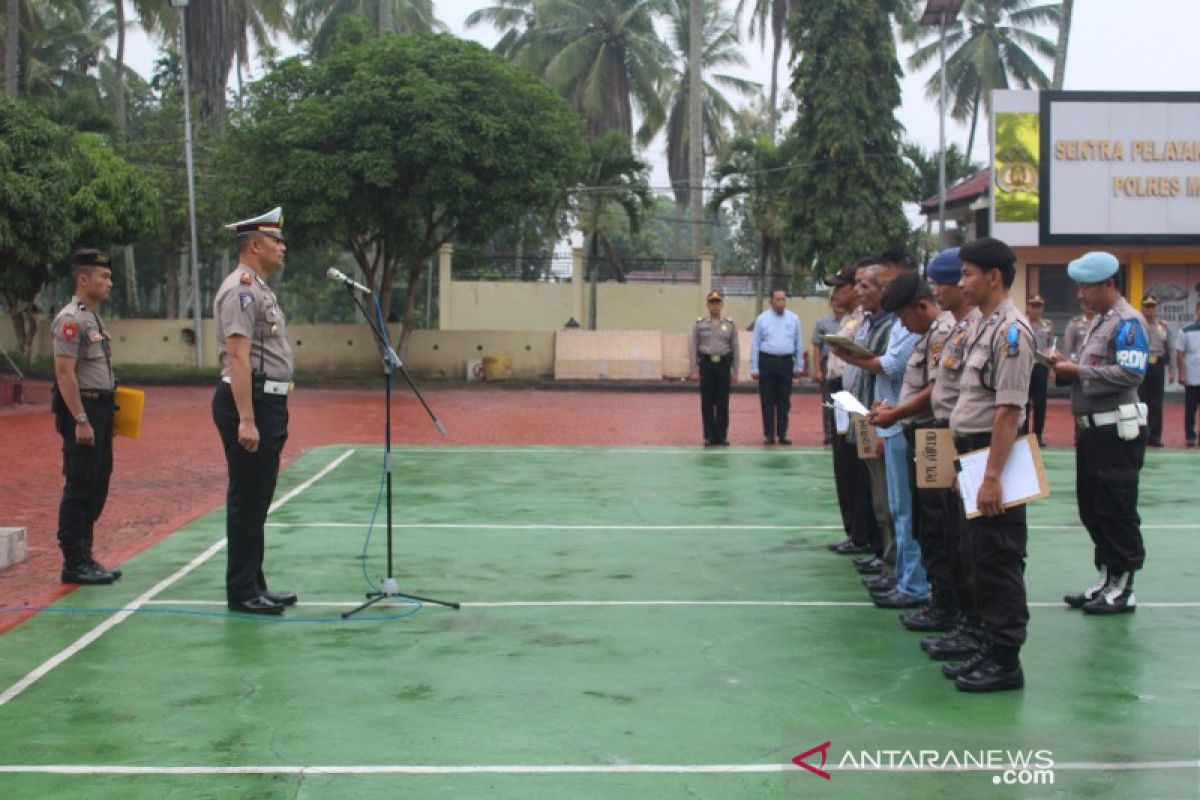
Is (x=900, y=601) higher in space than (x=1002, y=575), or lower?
lower

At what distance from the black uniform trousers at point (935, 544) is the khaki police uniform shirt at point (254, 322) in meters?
3.39

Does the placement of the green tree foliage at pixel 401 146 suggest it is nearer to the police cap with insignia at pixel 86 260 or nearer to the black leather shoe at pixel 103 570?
the police cap with insignia at pixel 86 260

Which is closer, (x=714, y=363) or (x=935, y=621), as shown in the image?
(x=935, y=621)

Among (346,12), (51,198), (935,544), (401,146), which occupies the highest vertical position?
(346,12)

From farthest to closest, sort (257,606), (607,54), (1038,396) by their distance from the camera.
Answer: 1. (607,54)
2. (1038,396)
3. (257,606)

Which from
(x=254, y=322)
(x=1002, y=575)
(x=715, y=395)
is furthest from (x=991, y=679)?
(x=715, y=395)

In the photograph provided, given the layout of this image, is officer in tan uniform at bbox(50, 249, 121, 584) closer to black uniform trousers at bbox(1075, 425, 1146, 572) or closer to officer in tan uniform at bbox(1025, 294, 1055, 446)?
black uniform trousers at bbox(1075, 425, 1146, 572)

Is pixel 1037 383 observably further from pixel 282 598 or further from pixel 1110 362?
pixel 282 598

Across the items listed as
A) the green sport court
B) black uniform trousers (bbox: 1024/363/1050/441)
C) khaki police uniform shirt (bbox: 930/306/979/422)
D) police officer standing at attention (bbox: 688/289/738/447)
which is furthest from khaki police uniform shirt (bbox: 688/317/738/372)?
khaki police uniform shirt (bbox: 930/306/979/422)

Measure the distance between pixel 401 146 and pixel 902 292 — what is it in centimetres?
2339

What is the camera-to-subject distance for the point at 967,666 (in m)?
6.02

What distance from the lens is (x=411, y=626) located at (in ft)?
23.5

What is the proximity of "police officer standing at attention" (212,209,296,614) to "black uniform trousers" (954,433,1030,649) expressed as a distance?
3.67 meters

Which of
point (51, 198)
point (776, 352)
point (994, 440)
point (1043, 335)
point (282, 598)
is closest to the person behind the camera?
point (994, 440)
